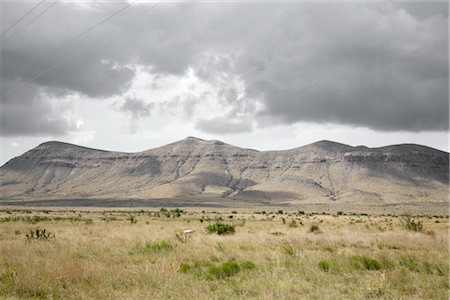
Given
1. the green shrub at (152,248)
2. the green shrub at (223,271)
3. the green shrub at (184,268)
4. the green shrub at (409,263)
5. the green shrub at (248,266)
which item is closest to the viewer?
the green shrub at (223,271)

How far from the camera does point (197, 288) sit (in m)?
10.2

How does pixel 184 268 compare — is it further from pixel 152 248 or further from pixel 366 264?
pixel 366 264

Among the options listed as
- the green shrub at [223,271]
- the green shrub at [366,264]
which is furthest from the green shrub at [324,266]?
the green shrub at [223,271]

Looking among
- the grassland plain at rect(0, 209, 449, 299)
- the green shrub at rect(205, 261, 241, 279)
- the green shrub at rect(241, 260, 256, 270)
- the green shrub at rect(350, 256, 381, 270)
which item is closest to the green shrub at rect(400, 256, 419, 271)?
the grassland plain at rect(0, 209, 449, 299)

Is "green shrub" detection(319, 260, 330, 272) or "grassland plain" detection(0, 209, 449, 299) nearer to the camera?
"grassland plain" detection(0, 209, 449, 299)

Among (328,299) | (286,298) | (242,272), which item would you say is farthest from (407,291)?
(242,272)

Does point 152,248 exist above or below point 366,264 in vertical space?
below

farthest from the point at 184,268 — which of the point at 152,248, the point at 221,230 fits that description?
the point at 221,230

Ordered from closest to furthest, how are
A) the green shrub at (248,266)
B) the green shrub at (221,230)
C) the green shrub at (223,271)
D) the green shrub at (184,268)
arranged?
the green shrub at (223,271)
the green shrub at (184,268)
the green shrub at (248,266)
the green shrub at (221,230)

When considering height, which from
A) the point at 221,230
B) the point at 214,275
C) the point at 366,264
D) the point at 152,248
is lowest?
the point at 221,230

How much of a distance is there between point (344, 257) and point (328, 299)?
6.20 m

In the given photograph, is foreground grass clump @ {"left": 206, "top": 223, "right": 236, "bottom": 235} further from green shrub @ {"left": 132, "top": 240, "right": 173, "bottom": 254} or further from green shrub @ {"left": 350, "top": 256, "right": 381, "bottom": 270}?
green shrub @ {"left": 350, "top": 256, "right": 381, "bottom": 270}

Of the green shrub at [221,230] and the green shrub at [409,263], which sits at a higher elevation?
the green shrub at [409,263]

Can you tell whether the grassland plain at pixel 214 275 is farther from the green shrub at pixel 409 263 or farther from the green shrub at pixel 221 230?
the green shrub at pixel 221 230
